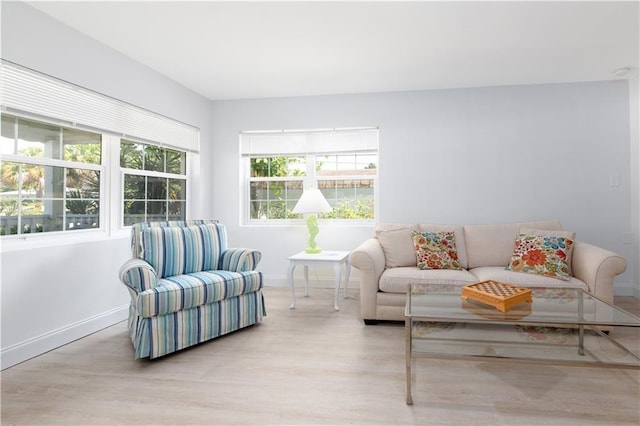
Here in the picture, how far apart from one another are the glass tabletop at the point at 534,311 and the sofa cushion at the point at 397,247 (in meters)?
1.09

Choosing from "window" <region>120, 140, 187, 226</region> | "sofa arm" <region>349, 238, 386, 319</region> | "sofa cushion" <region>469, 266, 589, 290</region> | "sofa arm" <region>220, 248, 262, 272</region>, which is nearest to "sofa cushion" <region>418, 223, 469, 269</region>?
"sofa cushion" <region>469, 266, 589, 290</region>

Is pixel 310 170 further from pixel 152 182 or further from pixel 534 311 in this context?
pixel 534 311

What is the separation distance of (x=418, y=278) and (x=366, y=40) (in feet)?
6.55

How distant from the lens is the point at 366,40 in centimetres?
313

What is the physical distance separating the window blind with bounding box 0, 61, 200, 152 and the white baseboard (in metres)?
1.54

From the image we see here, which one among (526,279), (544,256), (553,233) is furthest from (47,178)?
(553,233)

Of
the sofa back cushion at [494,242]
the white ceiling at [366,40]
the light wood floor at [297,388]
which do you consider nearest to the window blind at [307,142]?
the white ceiling at [366,40]

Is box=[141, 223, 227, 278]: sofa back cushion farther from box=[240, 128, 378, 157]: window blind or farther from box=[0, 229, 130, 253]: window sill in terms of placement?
box=[240, 128, 378, 157]: window blind

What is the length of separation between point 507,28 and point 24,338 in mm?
4055

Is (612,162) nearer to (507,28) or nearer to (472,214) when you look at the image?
(472,214)

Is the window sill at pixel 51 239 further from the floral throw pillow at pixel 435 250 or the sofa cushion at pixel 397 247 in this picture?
the floral throw pillow at pixel 435 250

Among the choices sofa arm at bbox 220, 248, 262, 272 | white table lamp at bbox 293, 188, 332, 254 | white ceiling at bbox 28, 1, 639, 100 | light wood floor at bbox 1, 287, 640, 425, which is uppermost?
white ceiling at bbox 28, 1, 639, 100

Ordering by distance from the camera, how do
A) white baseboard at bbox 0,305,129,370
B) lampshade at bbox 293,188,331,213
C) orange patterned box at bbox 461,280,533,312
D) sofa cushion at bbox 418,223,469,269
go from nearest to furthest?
orange patterned box at bbox 461,280,533,312
white baseboard at bbox 0,305,129,370
sofa cushion at bbox 418,223,469,269
lampshade at bbox 293,188,331,213

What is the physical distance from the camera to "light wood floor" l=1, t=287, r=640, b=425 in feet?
6.20
